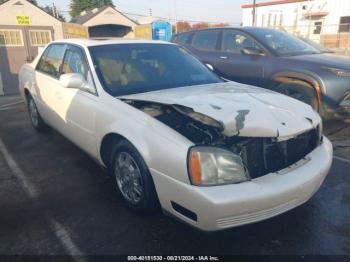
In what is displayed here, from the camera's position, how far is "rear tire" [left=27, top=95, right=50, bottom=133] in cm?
538

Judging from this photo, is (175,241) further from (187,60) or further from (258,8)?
(258,8)

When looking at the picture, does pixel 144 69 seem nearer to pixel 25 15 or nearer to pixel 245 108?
pixel 245 108

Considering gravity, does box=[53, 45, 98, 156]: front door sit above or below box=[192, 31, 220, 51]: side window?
below

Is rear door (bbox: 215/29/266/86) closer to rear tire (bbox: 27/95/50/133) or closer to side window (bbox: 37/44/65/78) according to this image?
side window (bbox: 37/44/65/78)

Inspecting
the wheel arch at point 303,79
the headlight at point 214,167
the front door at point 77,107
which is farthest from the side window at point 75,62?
the wheel arch at point 303,79

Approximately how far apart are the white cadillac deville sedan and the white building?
26.7 metres

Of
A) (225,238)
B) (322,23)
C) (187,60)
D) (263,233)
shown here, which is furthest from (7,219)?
(322,23)

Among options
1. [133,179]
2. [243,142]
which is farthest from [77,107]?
[243,142]

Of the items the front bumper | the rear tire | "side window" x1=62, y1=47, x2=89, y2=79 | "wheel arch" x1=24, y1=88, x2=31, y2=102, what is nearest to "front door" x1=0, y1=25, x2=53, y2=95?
"wheel arch" x1=24, y1=88, x2=31, y2=102

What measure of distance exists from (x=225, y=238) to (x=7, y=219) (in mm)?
2067

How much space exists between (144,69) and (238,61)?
307 centimetres

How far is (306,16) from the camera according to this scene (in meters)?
29.6

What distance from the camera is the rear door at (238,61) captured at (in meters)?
5.94

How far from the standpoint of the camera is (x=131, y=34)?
27.3 meters
